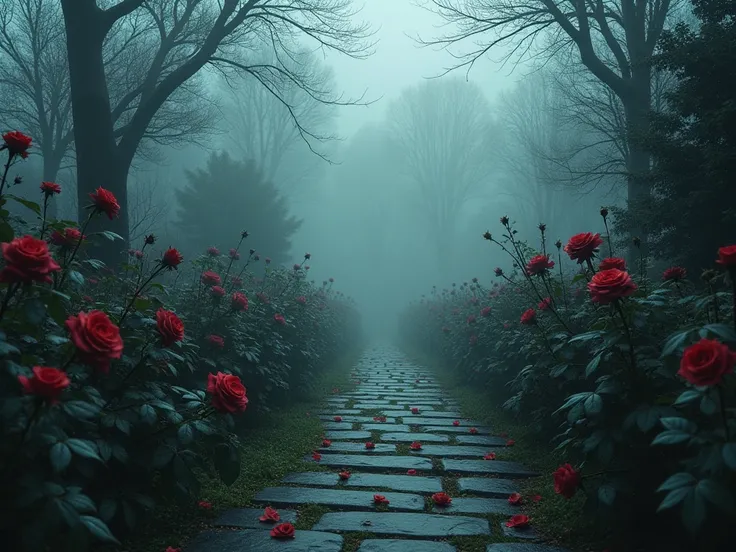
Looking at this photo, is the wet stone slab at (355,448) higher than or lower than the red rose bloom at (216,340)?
lower

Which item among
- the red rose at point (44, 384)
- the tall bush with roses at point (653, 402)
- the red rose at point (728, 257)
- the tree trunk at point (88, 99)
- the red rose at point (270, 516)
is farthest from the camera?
the tree trunk at point (88, 99)

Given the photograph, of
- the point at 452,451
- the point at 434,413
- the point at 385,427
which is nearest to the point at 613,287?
the point at 452,451

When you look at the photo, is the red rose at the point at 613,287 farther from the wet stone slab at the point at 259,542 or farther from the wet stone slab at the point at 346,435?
the wet stone slab at the point at 346,435

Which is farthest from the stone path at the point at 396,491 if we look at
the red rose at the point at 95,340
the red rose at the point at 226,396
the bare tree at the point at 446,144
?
the bare tree at the point at 446,144

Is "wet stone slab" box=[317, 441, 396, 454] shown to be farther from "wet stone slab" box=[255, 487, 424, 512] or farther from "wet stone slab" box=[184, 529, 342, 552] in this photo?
"wet stone slab" box=[184, 529, 342, 552]

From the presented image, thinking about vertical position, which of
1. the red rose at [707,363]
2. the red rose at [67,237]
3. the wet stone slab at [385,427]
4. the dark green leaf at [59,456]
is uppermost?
the red rose at [67,237]

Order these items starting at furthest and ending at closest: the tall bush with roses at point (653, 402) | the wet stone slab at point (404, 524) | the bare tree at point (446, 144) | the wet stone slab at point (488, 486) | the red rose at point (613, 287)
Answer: the bare tree at point (446, 144), the wet stone slab at point (488, 486), the wet stone slab at point (404, 524), the red rose at point (613, 287), the tall bush with roses at point (653, 402)

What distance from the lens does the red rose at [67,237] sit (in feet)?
8.50

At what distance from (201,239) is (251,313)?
16332 mm

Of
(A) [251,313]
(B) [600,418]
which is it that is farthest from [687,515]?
(A) [251,313]

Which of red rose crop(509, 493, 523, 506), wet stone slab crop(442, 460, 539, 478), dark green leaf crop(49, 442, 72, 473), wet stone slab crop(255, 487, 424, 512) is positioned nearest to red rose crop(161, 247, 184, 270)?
dark green leaf crop(49, 442, 72, 473)

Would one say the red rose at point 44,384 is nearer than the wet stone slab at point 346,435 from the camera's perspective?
Yes

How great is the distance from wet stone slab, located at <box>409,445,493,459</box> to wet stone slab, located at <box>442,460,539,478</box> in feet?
0.61

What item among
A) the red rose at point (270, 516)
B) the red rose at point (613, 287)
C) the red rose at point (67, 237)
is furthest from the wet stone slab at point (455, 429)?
the red rose at point (67, 237)
